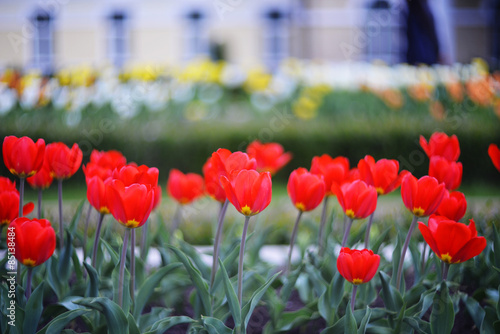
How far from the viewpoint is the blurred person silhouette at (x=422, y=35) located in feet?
20.7

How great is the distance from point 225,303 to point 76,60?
1602 cm

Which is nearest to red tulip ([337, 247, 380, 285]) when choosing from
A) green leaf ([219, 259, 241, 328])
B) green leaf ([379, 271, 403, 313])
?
green leaf ([379, 271, 403, 313])

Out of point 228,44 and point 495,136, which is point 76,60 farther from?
point 495,136

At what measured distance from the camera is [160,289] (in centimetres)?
130

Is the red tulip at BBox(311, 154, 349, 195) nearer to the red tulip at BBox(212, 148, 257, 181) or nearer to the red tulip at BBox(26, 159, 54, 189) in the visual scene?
the red tulip at BBox(212, 148, 257, 181)

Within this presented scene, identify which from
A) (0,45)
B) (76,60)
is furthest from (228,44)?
(0,45)

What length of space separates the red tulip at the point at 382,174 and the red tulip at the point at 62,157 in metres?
0.67

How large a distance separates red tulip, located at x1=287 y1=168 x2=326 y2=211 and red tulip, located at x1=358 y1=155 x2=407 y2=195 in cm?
11

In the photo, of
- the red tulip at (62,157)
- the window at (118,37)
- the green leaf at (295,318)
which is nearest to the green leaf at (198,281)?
the green leaf at (295,318)

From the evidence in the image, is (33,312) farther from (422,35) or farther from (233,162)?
(422,35)

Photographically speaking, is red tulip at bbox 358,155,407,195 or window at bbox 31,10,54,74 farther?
window at bbox 31,10,54,74

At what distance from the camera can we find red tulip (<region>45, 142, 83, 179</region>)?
1.13 metres

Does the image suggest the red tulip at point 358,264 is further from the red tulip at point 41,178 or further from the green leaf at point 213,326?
the red tulip at point 41,178

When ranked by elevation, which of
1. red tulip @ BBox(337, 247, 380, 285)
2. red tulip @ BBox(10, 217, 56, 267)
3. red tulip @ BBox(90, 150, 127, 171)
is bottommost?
red tulip @ BBox(337, 247, 380, 285)
